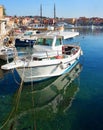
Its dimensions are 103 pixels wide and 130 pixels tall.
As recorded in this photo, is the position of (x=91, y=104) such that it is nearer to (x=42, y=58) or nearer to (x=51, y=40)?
(x=42, y=58)

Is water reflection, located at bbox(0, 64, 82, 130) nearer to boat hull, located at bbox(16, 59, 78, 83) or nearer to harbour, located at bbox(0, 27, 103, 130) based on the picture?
harbour, located at bbox(0, 27, 103, 130)

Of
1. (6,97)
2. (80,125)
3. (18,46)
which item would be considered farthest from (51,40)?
(18,46)

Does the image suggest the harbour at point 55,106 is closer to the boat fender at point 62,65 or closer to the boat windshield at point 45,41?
the boat fender at point 62,65

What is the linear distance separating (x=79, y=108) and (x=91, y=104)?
96 centimetres

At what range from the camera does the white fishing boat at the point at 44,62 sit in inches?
677

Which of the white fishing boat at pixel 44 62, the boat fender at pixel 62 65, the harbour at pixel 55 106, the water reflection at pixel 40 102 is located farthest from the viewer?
the boat fender at pixel 62 65

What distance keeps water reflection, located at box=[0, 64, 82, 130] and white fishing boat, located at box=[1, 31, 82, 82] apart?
771 mm

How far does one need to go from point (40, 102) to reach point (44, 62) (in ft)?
11.7

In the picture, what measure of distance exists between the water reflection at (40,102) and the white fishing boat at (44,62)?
0.77 meters

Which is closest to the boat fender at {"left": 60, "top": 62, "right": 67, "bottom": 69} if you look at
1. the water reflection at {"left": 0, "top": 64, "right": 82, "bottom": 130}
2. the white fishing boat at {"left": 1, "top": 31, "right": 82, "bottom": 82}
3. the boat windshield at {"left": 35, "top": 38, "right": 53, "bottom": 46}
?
the white fishing boat at {"left": 1, "top": 31, "right": 82, "bottom": 82}

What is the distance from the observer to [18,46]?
45562 millimetres

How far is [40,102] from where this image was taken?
49.9ft

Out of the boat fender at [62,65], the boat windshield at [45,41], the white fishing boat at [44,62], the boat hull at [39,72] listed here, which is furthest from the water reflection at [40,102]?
the boat windshield at [45,41]

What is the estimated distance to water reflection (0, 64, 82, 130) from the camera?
1255 cm
